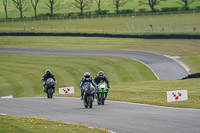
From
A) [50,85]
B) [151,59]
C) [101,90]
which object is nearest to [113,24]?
[151,59]

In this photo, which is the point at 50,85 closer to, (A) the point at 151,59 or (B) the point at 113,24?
(A) the point at 151,59

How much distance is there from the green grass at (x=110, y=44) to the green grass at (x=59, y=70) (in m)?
9.30

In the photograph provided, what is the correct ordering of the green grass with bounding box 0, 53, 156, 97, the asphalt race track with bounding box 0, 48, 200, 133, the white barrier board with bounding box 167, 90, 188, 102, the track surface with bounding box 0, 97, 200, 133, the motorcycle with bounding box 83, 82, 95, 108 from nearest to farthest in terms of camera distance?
1. the track surface with bounding box 0, 97, 200, 133
2. the asphalt race track with bounding box 0, 48, 200, 133
3. the motorcycle with bounding box 83, 82, 95, 108
4. the white barrier board with bounding box 167, 90, 188, 102
5. the green grass with bounding box 0, 53, 156, 97

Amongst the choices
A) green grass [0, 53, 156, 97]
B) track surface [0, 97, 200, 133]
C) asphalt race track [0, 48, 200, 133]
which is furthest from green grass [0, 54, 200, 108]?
track surface [0, 97, 200, 133]

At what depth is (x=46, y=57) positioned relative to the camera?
61500 millimetres

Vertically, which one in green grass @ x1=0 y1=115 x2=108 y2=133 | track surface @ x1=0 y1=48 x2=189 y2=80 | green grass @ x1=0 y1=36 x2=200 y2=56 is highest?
green grass @ x1=0 y1=115 x2=108 y2=133

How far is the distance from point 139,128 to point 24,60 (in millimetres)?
46537

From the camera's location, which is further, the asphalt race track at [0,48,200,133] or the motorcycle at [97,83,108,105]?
the motorcycle at [97,83,108,105]

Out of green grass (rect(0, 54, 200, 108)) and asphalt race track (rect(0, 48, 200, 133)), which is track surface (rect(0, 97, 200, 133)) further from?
green grass (rect(0, 54, 200, 108))

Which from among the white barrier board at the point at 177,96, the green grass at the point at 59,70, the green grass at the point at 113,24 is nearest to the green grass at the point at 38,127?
the white barrier board at the point at 177,96

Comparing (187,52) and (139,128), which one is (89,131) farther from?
(187,52)

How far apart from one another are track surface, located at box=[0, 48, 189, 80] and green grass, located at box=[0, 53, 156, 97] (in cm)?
113

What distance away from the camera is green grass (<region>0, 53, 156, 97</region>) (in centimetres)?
4341

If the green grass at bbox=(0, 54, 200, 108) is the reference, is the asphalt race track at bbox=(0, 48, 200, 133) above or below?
above
